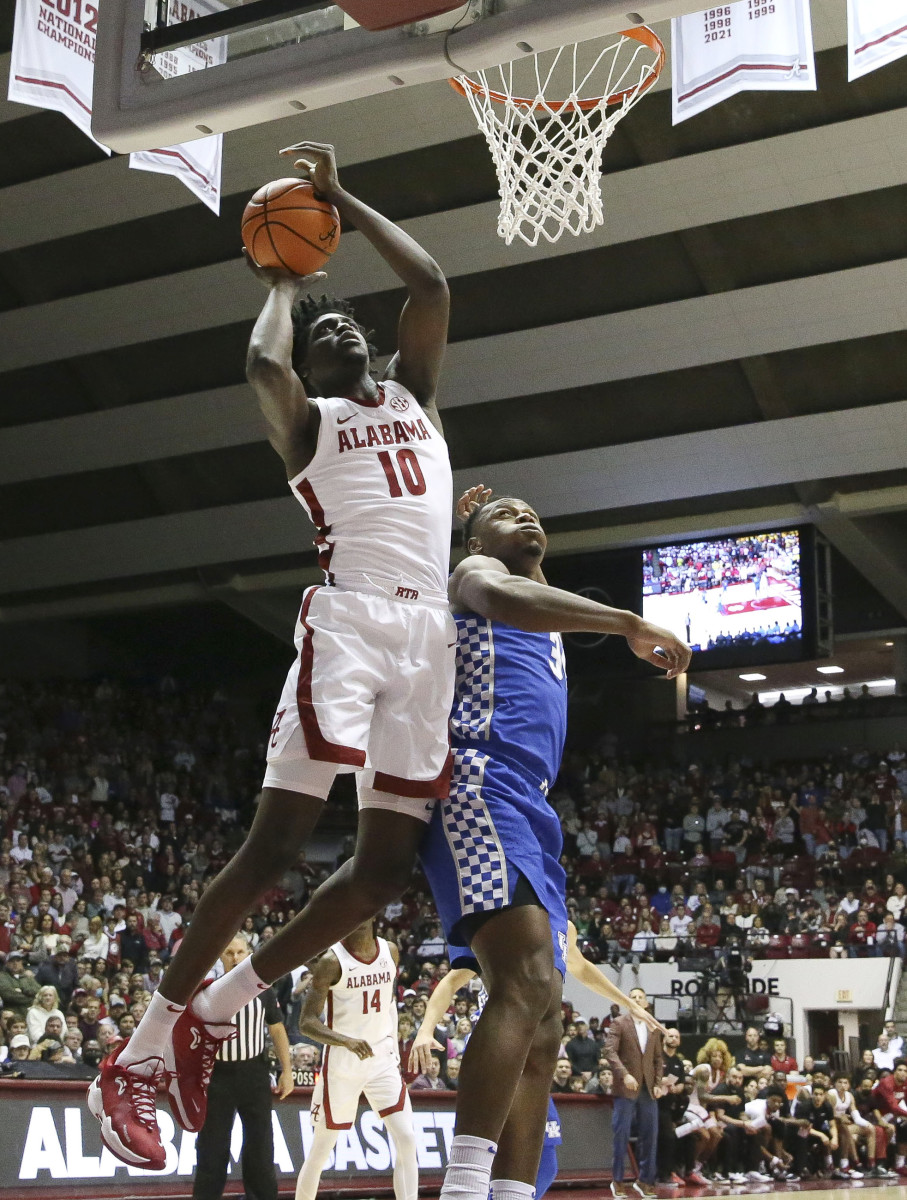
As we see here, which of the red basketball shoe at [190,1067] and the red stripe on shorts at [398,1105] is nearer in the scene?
the red basketball shoe at [190,1067]

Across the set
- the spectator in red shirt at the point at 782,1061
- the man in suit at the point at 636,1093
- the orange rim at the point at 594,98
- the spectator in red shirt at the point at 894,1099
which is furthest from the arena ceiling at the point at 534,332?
the man in suit at the point at 636,1093

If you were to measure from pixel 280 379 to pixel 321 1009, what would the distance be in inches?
201

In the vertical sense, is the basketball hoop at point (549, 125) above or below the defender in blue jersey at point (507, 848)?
above

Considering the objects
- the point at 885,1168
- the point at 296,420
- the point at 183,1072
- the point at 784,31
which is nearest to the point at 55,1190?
the point at 183,1072

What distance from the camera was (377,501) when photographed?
4.20 meters

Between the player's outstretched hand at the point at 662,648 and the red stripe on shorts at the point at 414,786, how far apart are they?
2.13 feet

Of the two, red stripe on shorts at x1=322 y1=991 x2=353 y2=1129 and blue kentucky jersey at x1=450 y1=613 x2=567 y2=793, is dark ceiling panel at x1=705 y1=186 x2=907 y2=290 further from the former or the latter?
blue kentucky jersey at x1=450 y1=613 x2=567 y2=793

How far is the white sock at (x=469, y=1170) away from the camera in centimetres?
350

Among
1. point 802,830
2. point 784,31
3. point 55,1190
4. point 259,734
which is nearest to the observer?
point 55,1190

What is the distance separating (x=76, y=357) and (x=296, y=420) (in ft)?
72.3

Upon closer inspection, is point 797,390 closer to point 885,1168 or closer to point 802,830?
point 802,830

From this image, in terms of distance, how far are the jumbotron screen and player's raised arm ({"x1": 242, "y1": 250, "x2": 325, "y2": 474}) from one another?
60.3 ft

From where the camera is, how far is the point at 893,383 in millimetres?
22203

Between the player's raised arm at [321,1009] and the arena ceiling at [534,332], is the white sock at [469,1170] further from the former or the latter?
the arena ceiling at [534,332]
